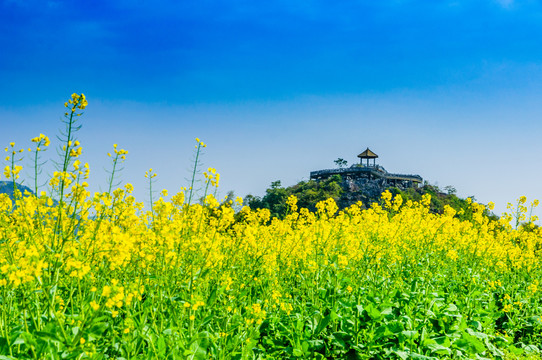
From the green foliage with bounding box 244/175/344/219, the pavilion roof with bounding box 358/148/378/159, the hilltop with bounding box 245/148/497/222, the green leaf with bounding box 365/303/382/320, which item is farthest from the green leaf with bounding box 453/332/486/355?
the pavilion roof with bounding box 358/148/378/159

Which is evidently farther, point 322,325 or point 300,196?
point 300,196

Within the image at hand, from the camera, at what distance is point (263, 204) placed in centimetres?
4362

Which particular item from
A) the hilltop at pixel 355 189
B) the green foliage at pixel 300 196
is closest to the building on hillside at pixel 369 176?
the hilltop at pixel 355 189

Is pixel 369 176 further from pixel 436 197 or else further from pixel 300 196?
pixel 300 196

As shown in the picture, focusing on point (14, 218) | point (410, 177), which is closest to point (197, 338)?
point (14, 218)

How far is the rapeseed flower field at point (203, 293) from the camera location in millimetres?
2877

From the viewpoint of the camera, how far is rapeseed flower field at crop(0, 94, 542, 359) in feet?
9.44

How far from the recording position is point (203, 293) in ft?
13.9

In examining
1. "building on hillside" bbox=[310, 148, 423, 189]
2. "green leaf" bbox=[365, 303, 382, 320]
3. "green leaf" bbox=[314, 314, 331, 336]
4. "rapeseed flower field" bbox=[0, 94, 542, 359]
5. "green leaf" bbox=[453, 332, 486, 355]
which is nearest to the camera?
"rapeseed flower field" bbox=[0, 94, 542, 359]

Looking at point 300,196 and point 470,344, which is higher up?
point 300,196

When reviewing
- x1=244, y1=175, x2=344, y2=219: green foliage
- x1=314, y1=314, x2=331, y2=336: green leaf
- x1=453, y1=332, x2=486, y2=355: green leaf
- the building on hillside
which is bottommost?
x1=453, y1=332, x2=486, y2=355: green leaf

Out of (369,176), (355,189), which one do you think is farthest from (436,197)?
(369,176)

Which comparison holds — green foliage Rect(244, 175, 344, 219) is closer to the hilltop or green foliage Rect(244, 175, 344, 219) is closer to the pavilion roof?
the hilltop

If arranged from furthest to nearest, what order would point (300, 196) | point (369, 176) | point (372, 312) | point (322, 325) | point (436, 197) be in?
1. point (369, 176)
2. point (436, 197)
3. point (300, 196)
4. point (372, 312)
5. point (322, 325)
